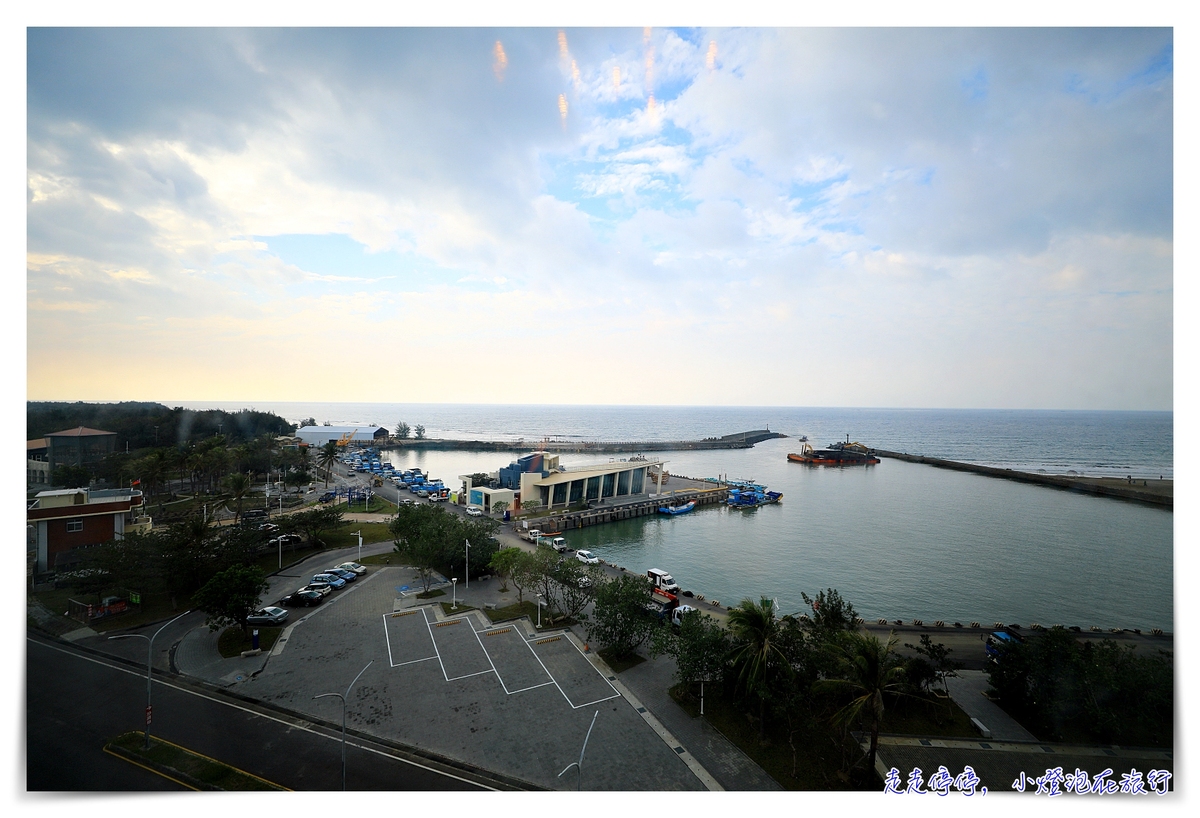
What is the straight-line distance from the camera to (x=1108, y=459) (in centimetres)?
5316

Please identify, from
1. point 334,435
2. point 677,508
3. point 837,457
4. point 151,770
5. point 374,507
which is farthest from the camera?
point 334,435

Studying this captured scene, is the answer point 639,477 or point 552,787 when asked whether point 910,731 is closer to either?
point 552,787

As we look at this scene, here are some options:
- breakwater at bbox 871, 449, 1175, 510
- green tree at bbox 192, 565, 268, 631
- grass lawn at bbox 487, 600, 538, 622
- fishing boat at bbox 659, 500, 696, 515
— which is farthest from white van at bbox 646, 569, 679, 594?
breakwater at bbox 871, 449, 1175, 510

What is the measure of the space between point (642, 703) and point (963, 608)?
15.5 m

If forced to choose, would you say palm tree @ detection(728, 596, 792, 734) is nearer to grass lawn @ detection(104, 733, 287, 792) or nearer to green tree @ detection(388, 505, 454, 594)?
grass lawn @ detection(104, 733, 287, 792)

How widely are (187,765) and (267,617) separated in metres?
6.91

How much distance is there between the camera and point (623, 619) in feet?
42.4

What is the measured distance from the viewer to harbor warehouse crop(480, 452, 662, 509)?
3362cm

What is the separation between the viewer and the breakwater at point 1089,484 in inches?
1067

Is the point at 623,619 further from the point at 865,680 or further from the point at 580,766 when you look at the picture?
the point at 865,680

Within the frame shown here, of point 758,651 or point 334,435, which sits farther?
point 334,435

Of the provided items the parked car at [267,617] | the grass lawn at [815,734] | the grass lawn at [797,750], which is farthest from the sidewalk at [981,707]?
the parked car at [267,617]

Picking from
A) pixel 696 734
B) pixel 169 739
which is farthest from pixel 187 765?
pixel 696 734

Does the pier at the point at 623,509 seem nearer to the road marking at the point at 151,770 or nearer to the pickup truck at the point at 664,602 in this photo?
the pickup truck at the point at 664,602
